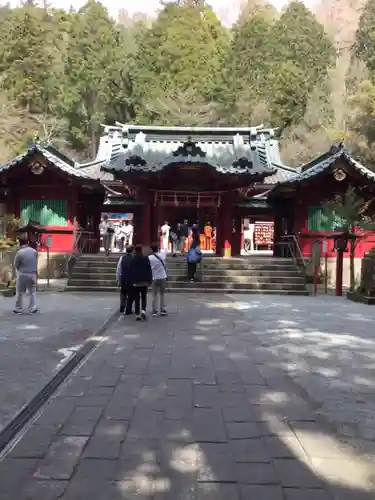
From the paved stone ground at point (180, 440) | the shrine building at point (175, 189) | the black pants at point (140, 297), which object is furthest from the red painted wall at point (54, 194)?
the paved stone ground at point (180, 440)

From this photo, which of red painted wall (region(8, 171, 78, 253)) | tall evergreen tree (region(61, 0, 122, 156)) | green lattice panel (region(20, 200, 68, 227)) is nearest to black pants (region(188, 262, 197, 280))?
red painted wall (region(8, 171, 78, 253))

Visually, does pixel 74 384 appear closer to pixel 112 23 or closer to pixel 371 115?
pixel 371 115

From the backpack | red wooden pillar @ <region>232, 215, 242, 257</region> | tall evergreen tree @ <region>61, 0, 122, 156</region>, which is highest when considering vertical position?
tall evergreen tree @ <region>61, 0, 122, 156</region>

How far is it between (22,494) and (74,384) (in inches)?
111

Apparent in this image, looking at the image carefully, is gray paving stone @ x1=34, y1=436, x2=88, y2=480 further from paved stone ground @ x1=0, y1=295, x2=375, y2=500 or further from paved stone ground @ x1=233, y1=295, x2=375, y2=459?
paved stone ground @ x1=233, y1=295, x2=375, y2=459

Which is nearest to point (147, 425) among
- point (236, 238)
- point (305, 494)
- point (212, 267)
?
point (305, 494)

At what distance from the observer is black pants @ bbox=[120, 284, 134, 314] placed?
11.7 m

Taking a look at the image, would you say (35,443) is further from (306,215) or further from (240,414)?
(306,215)

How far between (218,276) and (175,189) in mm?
4498

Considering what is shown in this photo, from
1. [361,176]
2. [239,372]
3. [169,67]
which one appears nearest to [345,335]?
[239,372]

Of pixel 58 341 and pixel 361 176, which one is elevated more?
pixel 361 176

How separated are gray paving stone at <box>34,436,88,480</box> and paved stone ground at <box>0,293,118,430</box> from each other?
77cm

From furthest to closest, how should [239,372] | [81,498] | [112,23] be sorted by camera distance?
[112,23], [239,372], [81,498]

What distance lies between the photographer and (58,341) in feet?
29.1
